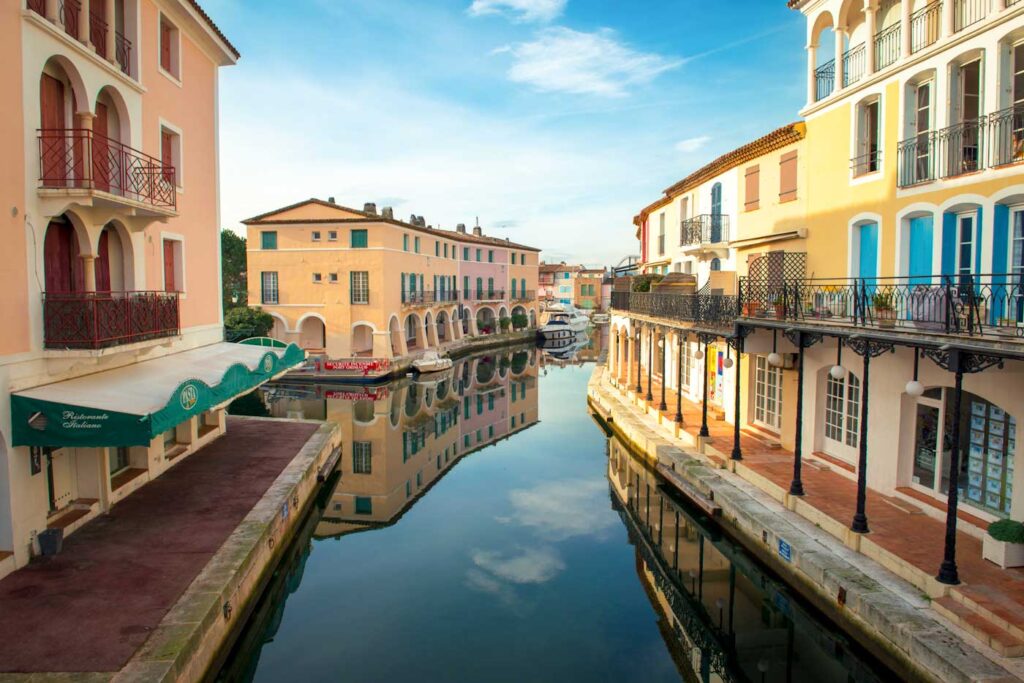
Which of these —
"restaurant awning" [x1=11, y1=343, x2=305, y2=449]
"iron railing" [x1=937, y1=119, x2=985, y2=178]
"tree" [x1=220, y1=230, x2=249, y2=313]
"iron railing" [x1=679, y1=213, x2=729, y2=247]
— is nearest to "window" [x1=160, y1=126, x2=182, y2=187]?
"restaurant awning" [x1=11, y1=343, x2=305, y2=449]

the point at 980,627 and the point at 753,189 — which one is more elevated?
the point at 753,189

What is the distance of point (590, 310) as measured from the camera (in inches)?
4119

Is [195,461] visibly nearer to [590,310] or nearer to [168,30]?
[168,30]

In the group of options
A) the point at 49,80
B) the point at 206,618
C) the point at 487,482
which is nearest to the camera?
the point at 206,618

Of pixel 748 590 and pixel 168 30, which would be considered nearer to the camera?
pixel 748 590

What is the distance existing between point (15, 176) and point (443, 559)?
1010 cm

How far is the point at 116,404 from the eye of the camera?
10211mm

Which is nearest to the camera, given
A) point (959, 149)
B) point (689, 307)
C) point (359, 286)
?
point (959, 149)

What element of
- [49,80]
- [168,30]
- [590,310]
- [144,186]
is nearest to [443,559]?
[144,186]

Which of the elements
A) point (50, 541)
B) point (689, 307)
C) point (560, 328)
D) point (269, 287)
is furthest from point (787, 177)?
point (560, 328)

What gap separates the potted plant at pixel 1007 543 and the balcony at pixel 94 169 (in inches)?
557

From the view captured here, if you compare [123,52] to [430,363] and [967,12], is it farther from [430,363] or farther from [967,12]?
[430,363]

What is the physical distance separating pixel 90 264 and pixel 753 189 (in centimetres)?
1653

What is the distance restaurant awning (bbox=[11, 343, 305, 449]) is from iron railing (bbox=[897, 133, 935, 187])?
13.6 metres
